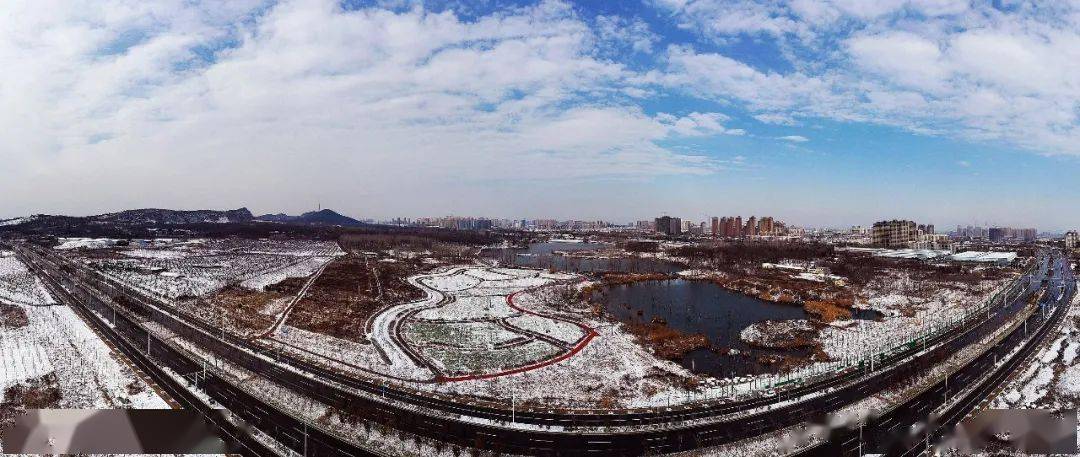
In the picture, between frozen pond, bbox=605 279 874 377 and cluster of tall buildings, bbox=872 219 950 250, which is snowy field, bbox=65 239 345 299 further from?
cluster of tall buildings, bbox=872 219 950 250

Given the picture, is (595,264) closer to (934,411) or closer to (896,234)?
(934,411)

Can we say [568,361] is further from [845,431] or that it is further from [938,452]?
[938,452]

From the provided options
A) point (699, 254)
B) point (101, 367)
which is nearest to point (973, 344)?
point (101, 367)

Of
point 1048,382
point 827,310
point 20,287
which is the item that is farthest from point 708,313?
point 20,287

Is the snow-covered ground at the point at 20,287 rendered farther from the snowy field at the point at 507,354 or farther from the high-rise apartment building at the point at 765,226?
the high-rise apartment building at the point at 765,226

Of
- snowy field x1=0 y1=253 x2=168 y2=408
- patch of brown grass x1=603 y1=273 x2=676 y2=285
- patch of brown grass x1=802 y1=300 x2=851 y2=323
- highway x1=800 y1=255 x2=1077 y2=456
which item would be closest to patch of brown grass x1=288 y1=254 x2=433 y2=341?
snowy field x1=0 y1=253 x2=168 y2=408

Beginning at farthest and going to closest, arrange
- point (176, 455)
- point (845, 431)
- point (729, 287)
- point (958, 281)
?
point (958, 281) → point (729, 287) → point (845, 431) → point (176, 455)

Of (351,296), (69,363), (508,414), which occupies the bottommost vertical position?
(508,414)
